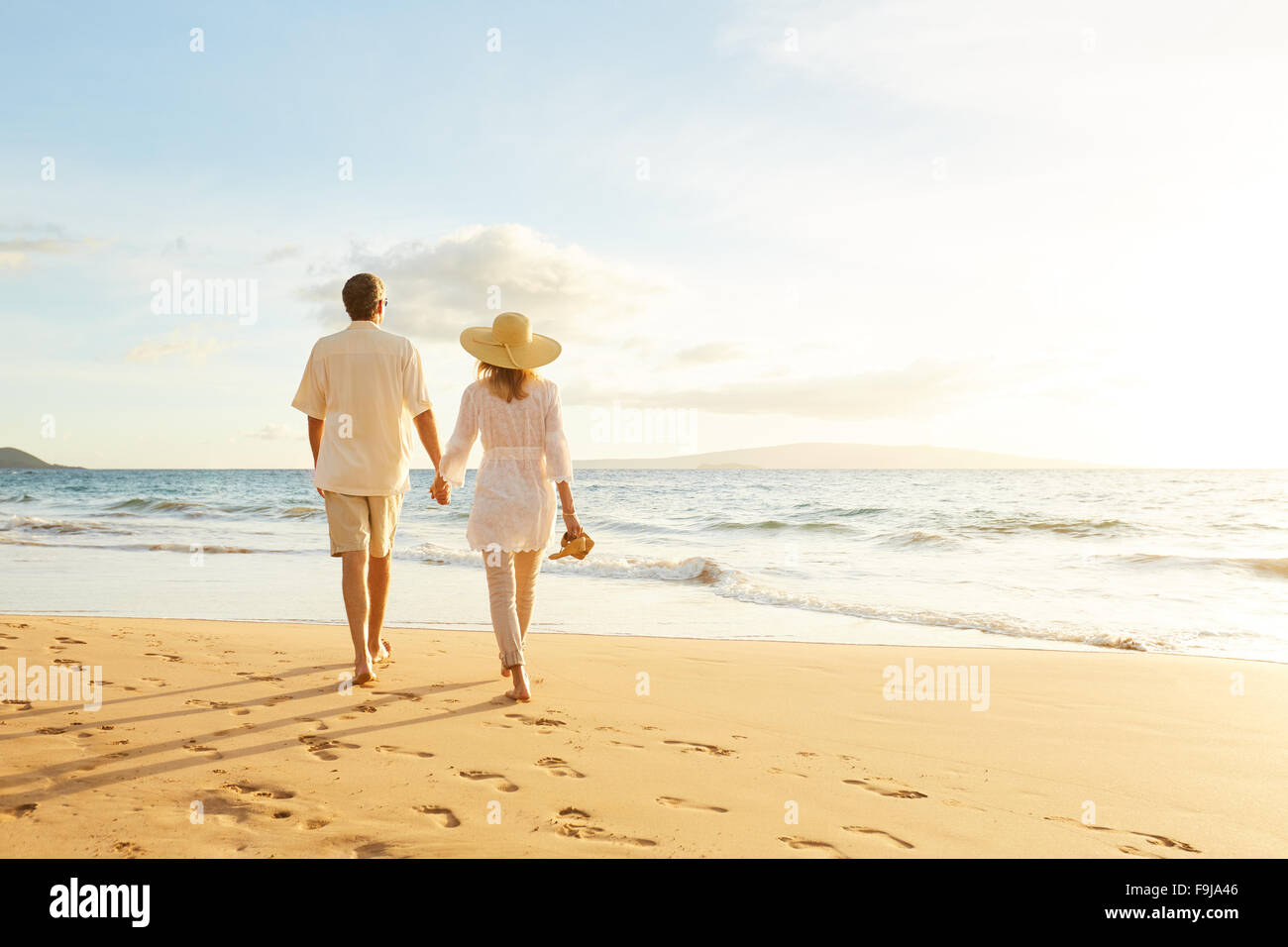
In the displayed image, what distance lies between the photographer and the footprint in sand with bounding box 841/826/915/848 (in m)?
2.75

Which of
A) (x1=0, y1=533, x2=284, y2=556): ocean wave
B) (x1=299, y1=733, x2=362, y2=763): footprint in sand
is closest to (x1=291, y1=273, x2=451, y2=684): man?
(x1=299, y1=733, x2=362, y2=763): footprint in sand

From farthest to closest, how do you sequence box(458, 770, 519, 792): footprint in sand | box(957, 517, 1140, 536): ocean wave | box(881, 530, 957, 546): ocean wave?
box(957, 517, 1140, 536): ocean wave < box(881, 530, 957, 546): ocean wave < box(458, 770, 519, 792): footprint in sand

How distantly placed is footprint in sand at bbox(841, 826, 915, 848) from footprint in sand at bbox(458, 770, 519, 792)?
1224 mm

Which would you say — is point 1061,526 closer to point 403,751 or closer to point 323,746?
point 403,751

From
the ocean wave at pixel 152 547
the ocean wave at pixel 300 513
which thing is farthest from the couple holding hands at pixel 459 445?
the ocean wave at pixel 300 513

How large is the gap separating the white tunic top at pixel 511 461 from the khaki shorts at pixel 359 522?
451mm

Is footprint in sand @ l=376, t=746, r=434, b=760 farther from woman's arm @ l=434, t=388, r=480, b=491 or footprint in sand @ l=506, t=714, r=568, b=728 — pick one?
woman's arm @ l=434, t=388, r=480, b=491

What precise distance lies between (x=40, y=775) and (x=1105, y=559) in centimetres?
1383

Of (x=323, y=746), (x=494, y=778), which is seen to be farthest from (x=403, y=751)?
(x=494, y=778)

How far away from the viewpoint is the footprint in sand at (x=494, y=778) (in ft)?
10.1

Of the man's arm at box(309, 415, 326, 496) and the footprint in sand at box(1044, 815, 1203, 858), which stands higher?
the man's arm at box(309, 415, 326, 496)

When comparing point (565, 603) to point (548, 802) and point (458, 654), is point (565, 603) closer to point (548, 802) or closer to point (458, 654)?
point (458, 654)

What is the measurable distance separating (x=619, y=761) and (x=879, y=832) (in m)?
1.11
